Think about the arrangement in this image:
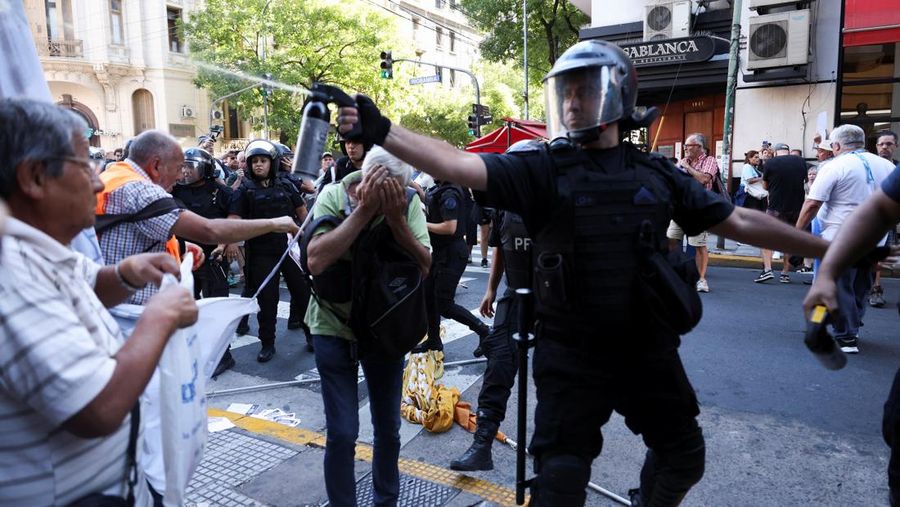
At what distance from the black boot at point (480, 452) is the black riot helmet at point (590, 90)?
191 centimetres

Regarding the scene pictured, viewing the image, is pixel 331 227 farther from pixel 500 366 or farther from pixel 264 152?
pixel 264 152

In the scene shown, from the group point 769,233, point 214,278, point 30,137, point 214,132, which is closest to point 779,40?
point 214,132

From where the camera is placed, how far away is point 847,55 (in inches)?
527

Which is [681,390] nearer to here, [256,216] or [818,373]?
[818,373]

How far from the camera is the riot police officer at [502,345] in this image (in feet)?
11.8

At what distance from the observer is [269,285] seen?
6090 mm

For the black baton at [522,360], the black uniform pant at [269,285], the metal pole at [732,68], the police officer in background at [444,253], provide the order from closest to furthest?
the black baton at [522,360] → the police officer in background at [444,253] → the black uniform pant at [269,285] → the metal pole at [732,68]

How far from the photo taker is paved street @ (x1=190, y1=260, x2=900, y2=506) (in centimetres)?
324

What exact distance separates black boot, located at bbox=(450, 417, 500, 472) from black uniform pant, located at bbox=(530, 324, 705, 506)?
3.75 feet

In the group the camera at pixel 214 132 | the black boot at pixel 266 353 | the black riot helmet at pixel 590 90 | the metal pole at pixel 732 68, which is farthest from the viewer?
the metal pole at pixel 732 68

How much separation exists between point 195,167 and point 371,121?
511 cm

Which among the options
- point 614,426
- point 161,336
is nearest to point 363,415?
point 614,426

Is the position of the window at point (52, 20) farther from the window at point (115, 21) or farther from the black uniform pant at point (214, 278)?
the black uniform pant at point (214, 278)

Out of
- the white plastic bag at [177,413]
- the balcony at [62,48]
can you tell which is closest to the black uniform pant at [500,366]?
the white plastic bag at [177,413]
